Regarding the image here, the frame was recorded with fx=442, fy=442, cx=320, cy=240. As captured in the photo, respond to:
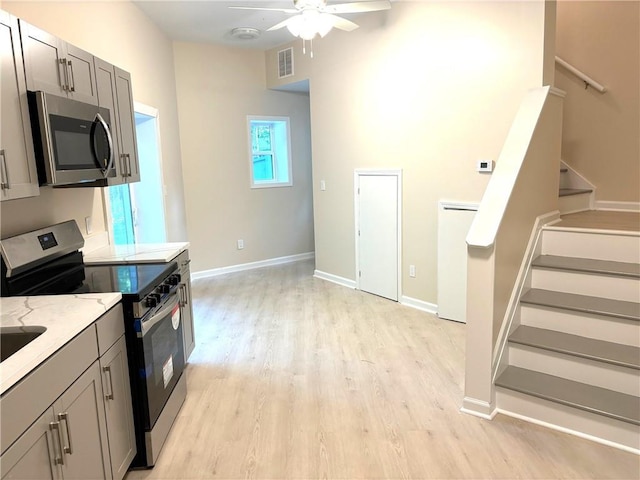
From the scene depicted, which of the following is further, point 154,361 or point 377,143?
point 377,143

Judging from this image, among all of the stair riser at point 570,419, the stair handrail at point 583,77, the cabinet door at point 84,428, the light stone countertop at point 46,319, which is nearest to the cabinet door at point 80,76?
the light stone countertop at point 46,319

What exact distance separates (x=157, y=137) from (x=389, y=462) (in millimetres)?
3937

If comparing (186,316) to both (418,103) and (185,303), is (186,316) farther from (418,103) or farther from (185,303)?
(418,103)

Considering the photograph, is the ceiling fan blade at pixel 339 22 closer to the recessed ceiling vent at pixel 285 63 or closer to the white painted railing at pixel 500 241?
the white painted railing at pixel 500 241

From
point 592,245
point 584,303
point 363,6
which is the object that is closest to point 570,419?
point 584,303

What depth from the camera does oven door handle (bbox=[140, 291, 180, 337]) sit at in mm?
2201

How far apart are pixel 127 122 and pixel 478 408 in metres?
3.05

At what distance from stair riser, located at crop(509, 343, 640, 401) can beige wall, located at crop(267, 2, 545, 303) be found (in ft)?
5.30

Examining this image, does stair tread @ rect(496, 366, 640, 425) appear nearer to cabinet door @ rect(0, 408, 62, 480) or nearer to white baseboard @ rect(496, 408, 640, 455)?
white baseboard @ rect(496, 408, 640, 455)

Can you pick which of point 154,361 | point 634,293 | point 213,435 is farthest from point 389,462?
point 634,293

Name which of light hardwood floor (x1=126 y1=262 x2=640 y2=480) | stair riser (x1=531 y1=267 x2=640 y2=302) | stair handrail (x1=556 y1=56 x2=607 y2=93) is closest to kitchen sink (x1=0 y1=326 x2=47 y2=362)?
light hardwood floor (x1=126 y1=262 x2=640 y2=480)

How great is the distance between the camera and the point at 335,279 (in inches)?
223

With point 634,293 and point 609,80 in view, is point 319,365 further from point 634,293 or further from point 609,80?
point 609,80

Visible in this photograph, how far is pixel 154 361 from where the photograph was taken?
2.32m
